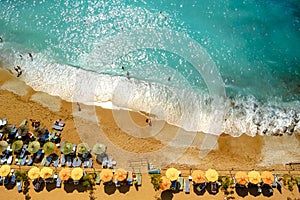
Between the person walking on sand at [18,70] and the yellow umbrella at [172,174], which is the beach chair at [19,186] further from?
the person walking on sand at [18,70]

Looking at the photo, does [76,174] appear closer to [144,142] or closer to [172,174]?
[144,142]

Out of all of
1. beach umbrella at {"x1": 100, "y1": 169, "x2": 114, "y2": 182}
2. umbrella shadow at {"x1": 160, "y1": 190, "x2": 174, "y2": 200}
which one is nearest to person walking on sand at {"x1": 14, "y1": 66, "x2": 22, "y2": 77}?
beach umbrella at {"x1": 100, "y1": 169, "x2": 114, "y2": 182}

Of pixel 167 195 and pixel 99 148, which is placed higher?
pixel 99 148

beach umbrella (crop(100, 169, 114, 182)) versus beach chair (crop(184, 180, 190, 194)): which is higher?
beach umbrella (crop(100, 169, 114, 182))

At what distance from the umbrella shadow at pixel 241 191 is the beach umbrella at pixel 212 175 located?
189cm

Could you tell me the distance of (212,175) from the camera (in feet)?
70.6

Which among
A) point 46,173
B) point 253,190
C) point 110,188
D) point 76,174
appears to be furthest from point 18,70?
point 253,190

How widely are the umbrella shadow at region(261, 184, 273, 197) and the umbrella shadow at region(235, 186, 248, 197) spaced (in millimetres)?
1238

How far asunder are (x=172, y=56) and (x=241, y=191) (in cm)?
1387

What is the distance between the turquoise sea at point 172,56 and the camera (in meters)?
26.8

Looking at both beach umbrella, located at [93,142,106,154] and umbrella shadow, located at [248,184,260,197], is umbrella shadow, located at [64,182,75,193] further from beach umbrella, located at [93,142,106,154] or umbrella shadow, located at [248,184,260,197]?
umbrella shadow, located at [248,184,260,197]

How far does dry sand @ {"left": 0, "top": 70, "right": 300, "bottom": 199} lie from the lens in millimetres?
22906

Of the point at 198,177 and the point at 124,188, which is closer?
the point at 198,177

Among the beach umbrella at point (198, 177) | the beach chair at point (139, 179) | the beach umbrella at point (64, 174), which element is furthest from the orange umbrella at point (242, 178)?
the beach umbrella at point (64, 174)
